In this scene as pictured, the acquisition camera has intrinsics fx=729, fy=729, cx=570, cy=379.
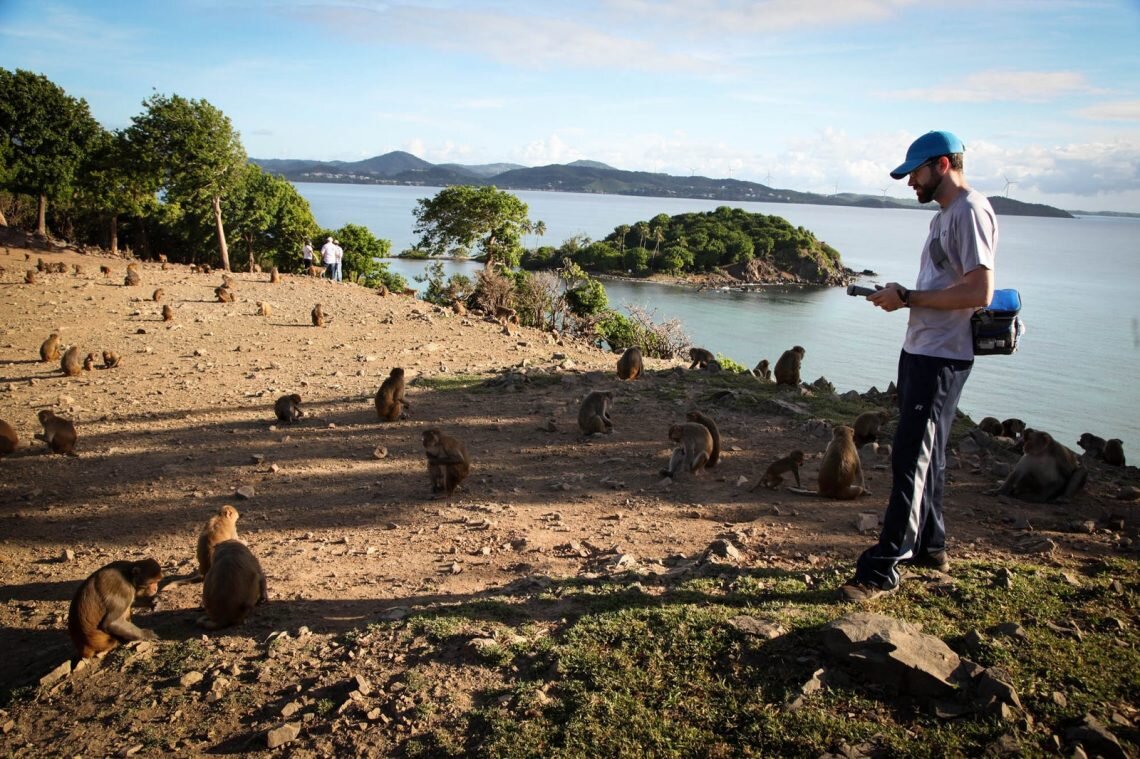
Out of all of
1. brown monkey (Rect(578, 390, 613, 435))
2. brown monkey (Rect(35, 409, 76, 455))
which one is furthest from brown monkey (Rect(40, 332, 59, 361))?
brown monkey (Rect(578, 390, 613, 435))

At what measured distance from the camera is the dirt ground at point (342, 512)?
513 cm

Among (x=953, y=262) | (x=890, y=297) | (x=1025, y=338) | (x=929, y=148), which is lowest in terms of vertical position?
(x=1025, y=338)

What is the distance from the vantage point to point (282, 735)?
14.7 feet

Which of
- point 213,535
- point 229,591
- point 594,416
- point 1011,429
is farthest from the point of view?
point 1011,429

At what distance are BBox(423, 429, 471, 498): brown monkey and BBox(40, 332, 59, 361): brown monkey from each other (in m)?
11.5

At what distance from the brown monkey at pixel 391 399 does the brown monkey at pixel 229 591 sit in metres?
6.40

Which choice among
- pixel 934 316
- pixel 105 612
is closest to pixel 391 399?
pixel 105 612

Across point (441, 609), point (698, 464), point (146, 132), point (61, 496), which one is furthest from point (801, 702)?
point (146, 132)

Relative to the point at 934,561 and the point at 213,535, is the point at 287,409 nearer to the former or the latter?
the point at 213,535

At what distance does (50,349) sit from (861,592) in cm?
1707

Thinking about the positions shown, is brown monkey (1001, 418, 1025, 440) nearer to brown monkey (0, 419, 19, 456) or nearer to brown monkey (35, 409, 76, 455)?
brown monkey (35, 409, 76, 455)

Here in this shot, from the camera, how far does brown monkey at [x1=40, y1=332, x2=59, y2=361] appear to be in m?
15.8

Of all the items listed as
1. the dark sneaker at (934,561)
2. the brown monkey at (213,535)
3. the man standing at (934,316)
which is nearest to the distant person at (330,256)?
the brown monkey at (213,535)

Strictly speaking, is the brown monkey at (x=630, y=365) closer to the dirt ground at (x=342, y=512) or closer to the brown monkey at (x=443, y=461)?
the dirt ground at (x=342, y=512)
